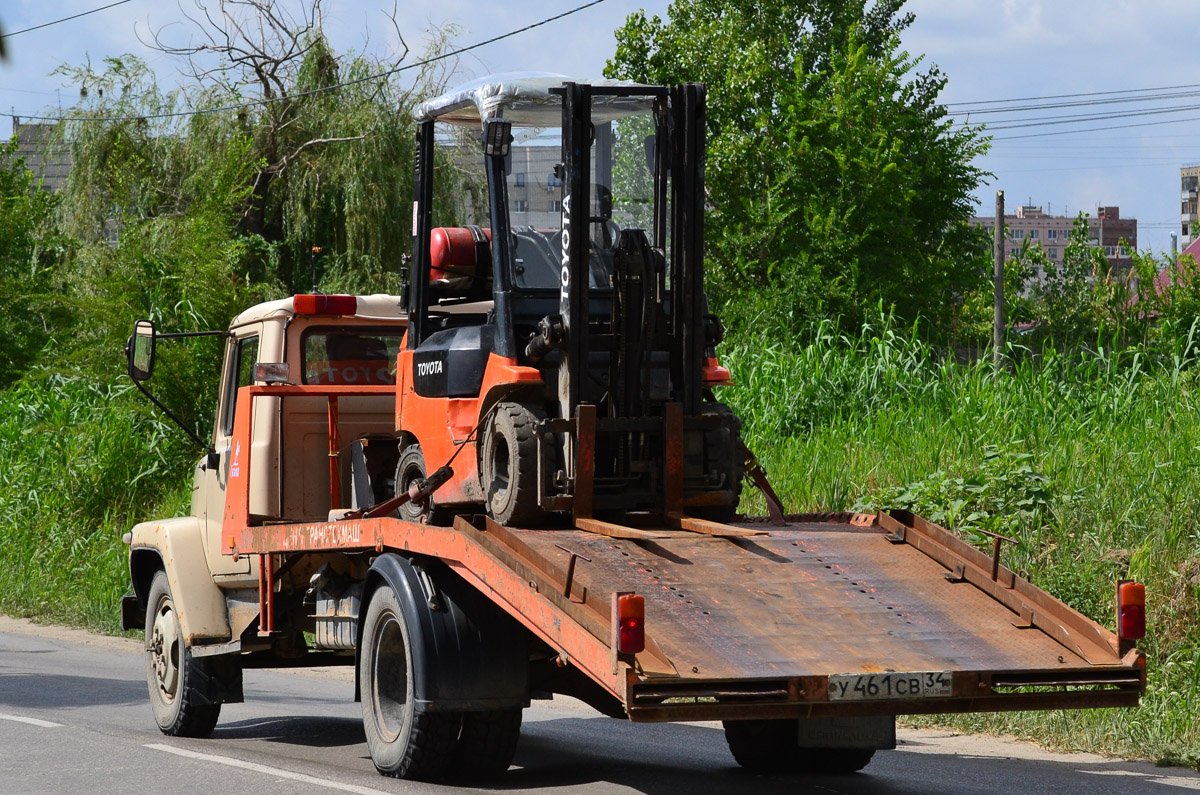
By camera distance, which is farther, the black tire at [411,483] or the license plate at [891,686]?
the black tire at [411,483]

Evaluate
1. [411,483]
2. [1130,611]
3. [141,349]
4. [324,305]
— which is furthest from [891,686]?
[141,349]

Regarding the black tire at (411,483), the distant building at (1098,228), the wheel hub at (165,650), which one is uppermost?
the distant building at (1098,228)

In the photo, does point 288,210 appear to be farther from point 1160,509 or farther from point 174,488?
point 1160,509

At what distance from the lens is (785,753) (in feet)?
Result: 25.9

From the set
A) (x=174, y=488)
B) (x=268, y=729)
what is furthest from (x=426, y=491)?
(x=174, y=488)

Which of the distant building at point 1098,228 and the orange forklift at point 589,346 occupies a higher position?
the distant building at point 1098,228

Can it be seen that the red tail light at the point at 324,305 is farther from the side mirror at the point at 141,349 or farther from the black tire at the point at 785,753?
the black tire at the point at 785,753

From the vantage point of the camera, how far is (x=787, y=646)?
5824mm

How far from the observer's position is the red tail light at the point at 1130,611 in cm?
598

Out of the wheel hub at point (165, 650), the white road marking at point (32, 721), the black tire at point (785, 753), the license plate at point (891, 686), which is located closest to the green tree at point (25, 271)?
the wheel hub at point (165, 650)

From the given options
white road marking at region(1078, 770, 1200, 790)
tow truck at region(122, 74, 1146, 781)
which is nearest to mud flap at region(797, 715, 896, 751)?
tow truck at region(122, 74, 1146, 781)

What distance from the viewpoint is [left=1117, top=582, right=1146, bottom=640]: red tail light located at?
5.98 meters

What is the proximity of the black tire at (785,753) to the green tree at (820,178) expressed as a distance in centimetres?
1578

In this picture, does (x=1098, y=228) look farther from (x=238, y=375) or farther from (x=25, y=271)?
(x=238, y=375)
